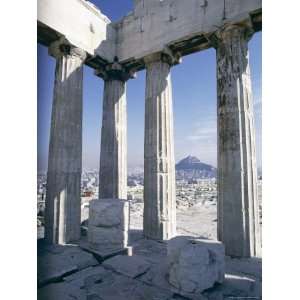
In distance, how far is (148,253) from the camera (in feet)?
26.3

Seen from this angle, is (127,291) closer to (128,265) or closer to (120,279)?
(120,279)

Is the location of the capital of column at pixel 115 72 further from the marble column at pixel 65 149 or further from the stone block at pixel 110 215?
the stone block at pixel 110 215

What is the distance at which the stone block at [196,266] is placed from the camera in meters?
4.93

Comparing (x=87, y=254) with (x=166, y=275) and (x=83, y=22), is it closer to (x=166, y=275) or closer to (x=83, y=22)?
(x=166, y=275)

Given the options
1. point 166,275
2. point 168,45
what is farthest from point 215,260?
point 168,45

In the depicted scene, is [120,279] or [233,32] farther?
[233,32]

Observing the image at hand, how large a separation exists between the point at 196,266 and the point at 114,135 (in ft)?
27.3

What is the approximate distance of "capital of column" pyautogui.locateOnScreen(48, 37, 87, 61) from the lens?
1011 centimetres

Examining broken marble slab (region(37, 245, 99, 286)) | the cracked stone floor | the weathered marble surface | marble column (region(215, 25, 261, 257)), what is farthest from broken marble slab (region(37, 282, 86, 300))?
marble column (region(215, 25, 261, 257))

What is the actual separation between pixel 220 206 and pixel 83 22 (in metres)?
9.27

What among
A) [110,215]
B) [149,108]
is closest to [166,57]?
[149,108]

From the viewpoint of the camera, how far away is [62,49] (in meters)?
10.2

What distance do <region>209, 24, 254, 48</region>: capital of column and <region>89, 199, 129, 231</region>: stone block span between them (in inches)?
259
